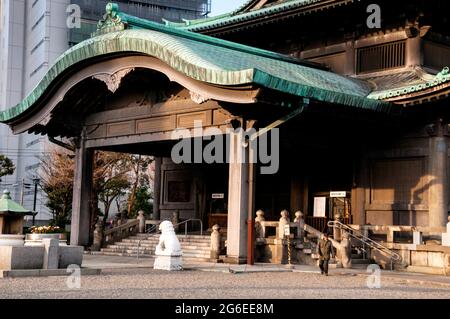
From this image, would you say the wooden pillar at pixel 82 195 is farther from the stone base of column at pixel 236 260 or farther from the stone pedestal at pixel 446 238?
the stone pedestal at pixel 446 238

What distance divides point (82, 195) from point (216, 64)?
35.3 feet

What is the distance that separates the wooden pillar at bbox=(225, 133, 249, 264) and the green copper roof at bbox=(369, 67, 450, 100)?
5383mm

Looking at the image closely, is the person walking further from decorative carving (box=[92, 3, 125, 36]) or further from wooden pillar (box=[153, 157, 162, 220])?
wooden pillar (box=[153, 157, 162, 220])

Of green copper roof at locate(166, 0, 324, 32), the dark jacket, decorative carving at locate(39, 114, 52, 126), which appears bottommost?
the dark jacket

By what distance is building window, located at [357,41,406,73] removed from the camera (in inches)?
1033

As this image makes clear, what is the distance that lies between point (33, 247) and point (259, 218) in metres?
8.91

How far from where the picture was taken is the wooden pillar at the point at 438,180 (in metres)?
23.7

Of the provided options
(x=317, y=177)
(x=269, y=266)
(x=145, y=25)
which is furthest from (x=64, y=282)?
(x=317, y=177)

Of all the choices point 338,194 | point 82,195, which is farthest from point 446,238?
point 82,195

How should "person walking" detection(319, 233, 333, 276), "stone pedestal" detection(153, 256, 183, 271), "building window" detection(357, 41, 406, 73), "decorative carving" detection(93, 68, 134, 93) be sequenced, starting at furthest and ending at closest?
"building window" detection(357, 41, 406, 73), "decorative carving" detection(93, 68, 134, 93), "stone pedestal" detection(153, 256, 183, 271), "person walking" detection(319, 233, 333, 276)

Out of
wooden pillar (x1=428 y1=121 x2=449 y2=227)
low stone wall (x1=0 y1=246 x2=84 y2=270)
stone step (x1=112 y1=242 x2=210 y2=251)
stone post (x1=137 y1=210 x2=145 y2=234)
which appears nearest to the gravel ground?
low stone wall (x1=0 y1=246 x2=84 y2=270)

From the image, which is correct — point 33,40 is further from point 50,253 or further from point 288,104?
point 50,253

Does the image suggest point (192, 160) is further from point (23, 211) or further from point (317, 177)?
point (23, 211)
